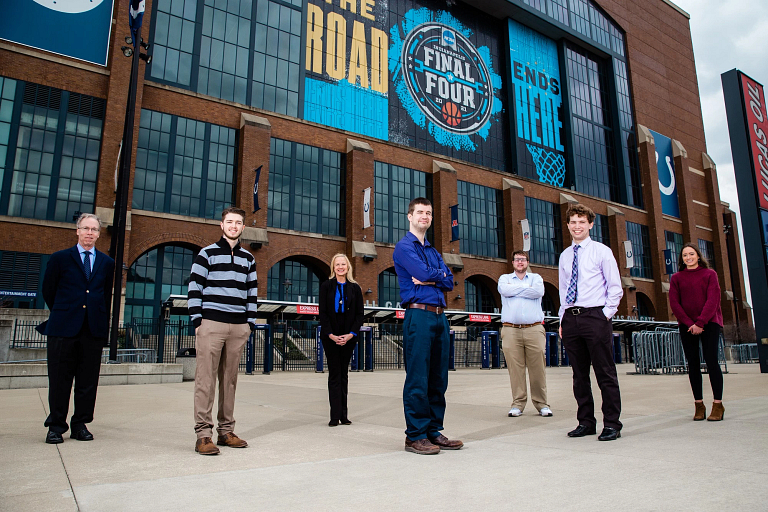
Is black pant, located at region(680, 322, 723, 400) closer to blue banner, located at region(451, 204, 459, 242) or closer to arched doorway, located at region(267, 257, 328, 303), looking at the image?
arched doorway, located at region(267, 257, 328, 303)

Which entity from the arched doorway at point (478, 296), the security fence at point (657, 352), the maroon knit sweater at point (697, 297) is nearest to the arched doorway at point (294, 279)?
the arched doorway at point (478, 296)

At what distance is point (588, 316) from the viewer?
15.3 feet

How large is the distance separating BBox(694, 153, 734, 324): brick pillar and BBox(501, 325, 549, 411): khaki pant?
50915 millimetres

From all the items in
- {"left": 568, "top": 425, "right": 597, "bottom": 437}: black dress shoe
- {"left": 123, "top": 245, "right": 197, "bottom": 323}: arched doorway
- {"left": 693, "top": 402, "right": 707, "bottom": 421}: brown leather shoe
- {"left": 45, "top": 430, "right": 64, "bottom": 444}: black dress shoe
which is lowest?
{"left": 45, "top": 430, "right": 64, "bottom": 444}: black dress shoe

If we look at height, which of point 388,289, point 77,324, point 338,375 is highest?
point 388,289

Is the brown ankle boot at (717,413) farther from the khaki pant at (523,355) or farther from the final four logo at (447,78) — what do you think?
the final four logo at (447,78)

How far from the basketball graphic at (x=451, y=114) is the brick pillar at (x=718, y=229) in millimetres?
27899

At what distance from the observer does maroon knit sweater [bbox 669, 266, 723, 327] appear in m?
5.45

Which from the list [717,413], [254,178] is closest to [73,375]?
[717,413]

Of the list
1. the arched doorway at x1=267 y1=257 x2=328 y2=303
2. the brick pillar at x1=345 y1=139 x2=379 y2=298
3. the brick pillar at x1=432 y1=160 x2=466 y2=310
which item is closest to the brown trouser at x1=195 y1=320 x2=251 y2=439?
the arched doorway at x1=267 y1=257 x2=328 y2=303

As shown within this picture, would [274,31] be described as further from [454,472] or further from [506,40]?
[454,472]

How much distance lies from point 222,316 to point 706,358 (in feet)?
15.9

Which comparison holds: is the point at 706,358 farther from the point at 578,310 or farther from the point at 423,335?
the point at 423,335

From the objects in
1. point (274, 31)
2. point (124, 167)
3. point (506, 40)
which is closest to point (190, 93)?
point (274, 31)
